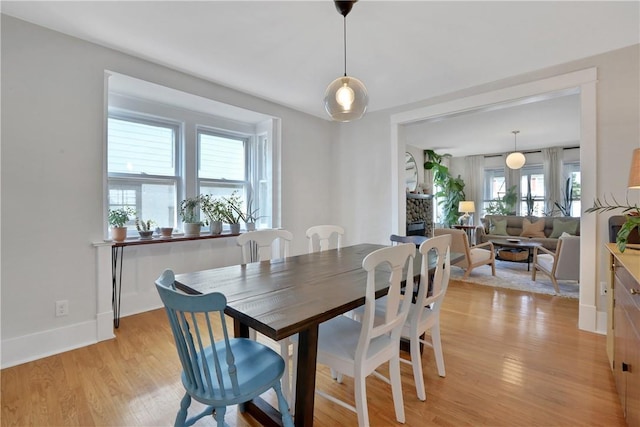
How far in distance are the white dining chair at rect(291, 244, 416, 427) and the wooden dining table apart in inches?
4.0

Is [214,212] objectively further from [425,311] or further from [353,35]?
[425,311]

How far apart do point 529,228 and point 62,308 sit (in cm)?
742

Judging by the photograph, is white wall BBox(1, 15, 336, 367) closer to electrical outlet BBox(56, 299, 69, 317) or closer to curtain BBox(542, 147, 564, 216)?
electrical outlet BBox(56, 299, 69, 317)

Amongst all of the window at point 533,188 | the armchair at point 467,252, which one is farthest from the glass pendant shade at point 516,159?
the armchair at point 467,252

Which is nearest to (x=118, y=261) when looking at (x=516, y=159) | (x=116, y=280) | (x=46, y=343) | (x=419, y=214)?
(x=116, y=280)

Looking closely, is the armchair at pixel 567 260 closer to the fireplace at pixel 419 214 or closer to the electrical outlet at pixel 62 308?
the fireplace at pixel 419 214

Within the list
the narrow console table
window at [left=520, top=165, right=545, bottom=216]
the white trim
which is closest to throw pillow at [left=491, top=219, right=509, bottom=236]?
window at [left=520, top=165, right=545, bottom=216]

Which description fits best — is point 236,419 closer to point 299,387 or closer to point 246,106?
point 299,387

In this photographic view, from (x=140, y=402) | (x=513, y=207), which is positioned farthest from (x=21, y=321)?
(x=513, y=207)

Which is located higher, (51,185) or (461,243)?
(51,185)

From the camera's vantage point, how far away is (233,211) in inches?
157

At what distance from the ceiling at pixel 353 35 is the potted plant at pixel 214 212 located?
4.62 feet

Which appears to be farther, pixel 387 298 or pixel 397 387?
pixel 397 387

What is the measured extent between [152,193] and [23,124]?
1320 millimetres
